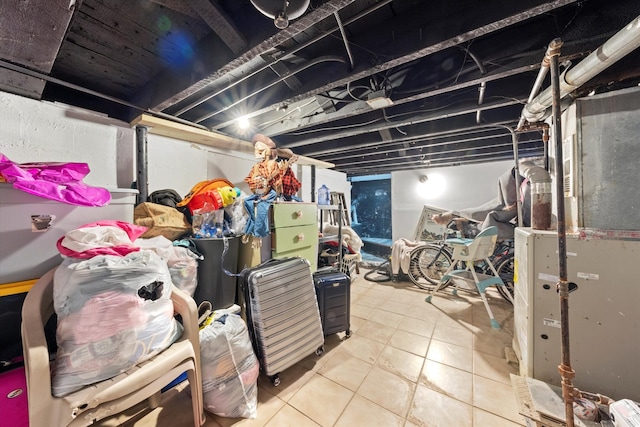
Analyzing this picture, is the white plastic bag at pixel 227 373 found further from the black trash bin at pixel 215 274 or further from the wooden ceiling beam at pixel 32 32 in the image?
the wooden ceiling beam at pixel 32 32

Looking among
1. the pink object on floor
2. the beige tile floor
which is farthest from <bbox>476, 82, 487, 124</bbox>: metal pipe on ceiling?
the pink object on floor

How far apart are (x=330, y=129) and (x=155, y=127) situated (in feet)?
6.27

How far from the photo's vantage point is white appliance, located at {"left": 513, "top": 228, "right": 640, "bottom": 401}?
46.9 inches

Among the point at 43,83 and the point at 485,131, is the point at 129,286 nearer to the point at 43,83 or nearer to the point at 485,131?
the point at 43,83

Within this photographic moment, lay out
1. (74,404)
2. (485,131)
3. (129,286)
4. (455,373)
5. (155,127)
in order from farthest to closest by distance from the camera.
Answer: (485,131)
(155,127)
(455,373)
(129,286)
(74,404)

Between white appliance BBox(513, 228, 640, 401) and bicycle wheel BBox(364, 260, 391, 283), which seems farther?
bicycle wheel BBox(364, 260, 391, 283)

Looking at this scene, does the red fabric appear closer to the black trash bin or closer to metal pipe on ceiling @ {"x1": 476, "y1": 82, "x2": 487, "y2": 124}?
the black trash bin

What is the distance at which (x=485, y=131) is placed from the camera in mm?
2820

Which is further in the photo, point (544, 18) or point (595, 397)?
point (544, 18)

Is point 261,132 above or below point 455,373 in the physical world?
above

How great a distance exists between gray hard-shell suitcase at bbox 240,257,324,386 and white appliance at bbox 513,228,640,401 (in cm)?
148

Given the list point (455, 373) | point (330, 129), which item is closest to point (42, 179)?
point (330, 129)

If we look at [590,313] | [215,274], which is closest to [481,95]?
[590,313]

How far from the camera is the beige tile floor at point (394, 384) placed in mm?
1312
